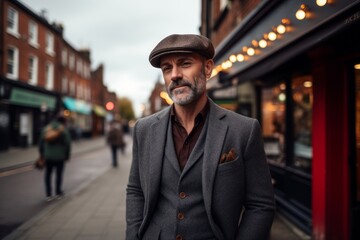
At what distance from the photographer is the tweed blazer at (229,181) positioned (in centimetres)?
172

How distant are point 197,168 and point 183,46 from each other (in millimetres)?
701

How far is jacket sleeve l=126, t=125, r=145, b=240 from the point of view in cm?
194

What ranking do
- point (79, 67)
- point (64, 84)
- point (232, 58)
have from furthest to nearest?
point (79, 67)
point (64, 84)
point (232, 58)

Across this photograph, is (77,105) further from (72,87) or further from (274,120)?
(274,120)

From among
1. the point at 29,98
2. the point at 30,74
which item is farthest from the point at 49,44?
the point at 29,98

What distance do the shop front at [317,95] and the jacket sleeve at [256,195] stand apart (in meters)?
1.36

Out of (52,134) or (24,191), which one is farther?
(24,191)

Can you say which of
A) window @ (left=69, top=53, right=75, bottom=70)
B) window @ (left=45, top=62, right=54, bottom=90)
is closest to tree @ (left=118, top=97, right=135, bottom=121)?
window @ (left=69, top=53, right=75, bottom=70)

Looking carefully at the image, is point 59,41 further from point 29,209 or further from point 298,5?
point 298,5

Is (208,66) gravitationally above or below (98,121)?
below

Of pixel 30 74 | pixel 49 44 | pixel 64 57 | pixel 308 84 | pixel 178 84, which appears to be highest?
pixel 49 44

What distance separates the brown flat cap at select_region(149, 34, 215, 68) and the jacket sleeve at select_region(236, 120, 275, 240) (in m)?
0.55

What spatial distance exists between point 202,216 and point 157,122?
651 mm

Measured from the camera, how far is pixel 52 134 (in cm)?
691
